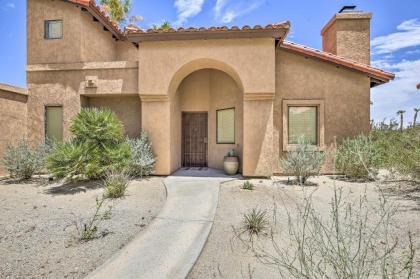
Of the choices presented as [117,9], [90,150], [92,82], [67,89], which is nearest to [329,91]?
[90,150]

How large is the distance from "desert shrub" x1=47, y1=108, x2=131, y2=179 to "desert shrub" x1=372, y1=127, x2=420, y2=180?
360 inches

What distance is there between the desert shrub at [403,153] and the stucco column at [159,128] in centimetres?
799

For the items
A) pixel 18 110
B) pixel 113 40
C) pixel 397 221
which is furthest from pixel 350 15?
pixel 18 110

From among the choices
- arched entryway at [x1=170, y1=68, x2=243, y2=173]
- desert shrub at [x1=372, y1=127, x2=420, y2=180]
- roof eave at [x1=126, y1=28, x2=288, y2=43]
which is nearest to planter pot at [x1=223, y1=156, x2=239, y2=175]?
arched entryway at [x1=170, y1=68, x2=243, y2=173]

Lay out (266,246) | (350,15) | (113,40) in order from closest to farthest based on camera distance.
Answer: (266,246), (350,15), (113,40)

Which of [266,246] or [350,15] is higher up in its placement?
[350,15]

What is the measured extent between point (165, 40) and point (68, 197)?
253 inches

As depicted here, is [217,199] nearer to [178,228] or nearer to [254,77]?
[178,228]

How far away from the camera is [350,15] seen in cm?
1138

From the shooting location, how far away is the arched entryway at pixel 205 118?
10.5 m

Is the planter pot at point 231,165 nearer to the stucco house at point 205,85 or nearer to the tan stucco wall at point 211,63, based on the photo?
the stucco house at point 205,85

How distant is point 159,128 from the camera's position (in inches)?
362

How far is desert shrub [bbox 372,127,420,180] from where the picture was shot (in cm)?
712

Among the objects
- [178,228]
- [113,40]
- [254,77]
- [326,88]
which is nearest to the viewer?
[178,228]
